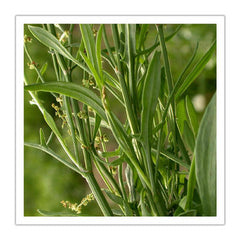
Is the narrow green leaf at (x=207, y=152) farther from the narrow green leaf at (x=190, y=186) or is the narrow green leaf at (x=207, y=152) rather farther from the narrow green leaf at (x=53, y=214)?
the narrow green leaf at (x=53, y=214)

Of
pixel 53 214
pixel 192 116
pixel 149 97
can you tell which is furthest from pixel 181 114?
pixel 53 214

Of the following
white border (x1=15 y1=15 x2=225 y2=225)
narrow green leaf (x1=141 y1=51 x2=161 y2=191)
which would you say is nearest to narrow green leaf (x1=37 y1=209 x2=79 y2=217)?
white border (x1=15 y1=15 x2=225 y2=225)

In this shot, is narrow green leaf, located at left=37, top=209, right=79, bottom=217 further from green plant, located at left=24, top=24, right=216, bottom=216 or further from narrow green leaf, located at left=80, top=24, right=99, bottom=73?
narrow green leaf, located at left=80, top=24, right=99, bottom=73

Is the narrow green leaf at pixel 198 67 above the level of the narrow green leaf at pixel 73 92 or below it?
above

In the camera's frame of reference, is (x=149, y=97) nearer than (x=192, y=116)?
Yes

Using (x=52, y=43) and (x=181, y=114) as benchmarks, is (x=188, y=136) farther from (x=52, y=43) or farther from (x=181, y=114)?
(x=52, y=43)

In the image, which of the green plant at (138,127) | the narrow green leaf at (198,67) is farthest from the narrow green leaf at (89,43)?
the narrow green leaf at (198,67)
